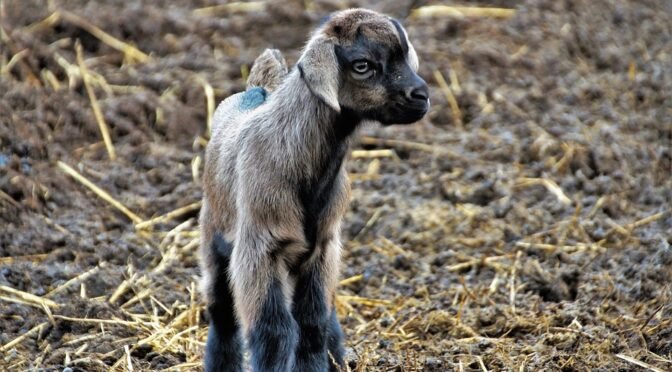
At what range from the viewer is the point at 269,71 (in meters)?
7.23

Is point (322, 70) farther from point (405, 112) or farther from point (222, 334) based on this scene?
point (222, 334)

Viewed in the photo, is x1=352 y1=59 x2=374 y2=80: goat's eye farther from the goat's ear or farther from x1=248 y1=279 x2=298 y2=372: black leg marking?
x1=248 y1=279 x2=298 y2=372: black leg marking

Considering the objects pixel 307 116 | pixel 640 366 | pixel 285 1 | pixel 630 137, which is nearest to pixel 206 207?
pixel 307 116

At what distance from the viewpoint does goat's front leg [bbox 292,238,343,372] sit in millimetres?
6582

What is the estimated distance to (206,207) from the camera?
274 inches

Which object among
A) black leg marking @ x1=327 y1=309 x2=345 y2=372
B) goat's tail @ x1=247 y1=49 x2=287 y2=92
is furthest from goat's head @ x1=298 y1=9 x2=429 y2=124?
black leg marking @ x1=327 y1=309 x2=345 y2=372

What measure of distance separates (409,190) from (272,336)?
162 inches

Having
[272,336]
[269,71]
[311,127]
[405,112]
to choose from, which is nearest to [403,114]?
[405,112]

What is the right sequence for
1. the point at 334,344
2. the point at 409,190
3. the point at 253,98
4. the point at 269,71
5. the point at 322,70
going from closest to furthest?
1. the point at 322,70
2. the point at 334,344
3. the point at 253,98
4. the point at 269,71
5. the point at 409,190

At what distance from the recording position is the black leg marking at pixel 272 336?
20.8 ft

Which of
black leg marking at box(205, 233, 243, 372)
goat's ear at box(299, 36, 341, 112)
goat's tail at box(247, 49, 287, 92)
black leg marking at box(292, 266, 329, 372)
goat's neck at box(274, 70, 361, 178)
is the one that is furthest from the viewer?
goat's tail at box(247, 49, 287, 92)

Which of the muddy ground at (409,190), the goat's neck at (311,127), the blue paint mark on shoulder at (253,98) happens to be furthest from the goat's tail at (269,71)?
the muddy ground at (409,190)

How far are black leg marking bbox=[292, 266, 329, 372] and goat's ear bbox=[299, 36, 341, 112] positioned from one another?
3.31 ft

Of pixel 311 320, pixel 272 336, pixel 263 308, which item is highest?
pixel 263 308
